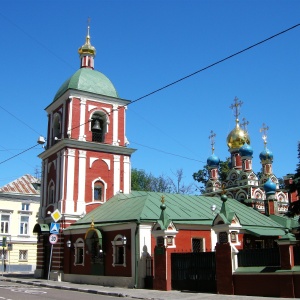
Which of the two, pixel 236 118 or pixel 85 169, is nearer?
pixel 85 169

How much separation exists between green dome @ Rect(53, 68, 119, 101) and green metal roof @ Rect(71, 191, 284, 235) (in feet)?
23.8

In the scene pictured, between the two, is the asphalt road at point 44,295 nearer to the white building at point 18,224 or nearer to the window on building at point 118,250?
the window on building at point 118,250

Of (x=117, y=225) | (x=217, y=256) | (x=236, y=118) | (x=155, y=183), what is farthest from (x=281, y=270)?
(x=155, y=183)

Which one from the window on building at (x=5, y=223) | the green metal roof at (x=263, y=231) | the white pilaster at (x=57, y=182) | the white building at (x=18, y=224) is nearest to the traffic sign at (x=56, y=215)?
the white pilaster at (x=57, y=182)

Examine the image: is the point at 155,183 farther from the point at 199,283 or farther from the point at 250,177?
the point at 199,283

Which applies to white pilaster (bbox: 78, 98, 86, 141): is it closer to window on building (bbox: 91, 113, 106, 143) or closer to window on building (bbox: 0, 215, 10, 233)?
window on building (bbox: 91, 113, 106, 143)

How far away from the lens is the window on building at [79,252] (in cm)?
2550

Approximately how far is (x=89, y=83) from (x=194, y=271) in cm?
1602

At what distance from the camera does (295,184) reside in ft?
56.2

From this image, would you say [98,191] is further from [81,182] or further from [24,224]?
[24,224]

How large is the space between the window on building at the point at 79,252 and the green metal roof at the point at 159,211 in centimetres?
95

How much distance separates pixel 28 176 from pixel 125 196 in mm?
21762

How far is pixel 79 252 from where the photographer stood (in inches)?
1016

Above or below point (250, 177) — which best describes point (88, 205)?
below
